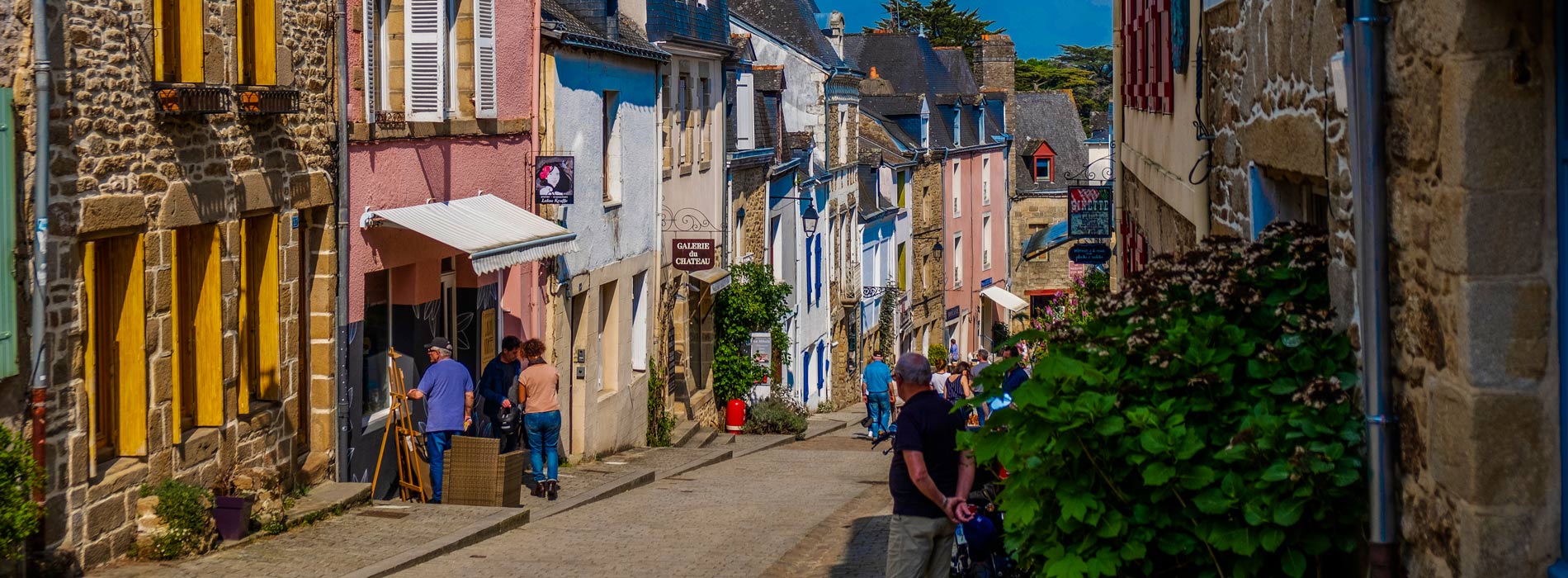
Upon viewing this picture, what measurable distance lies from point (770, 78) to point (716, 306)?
20.9 ft

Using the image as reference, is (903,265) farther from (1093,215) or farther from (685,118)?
(1093,215)

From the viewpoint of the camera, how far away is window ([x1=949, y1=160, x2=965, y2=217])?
47.6 meters

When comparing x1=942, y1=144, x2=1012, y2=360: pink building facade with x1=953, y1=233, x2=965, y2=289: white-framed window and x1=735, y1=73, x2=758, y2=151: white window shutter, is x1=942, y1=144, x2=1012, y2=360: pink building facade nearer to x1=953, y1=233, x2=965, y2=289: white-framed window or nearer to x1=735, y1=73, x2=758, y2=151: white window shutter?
x1=953, y1=233, x2=965, y2=289: white-framed window

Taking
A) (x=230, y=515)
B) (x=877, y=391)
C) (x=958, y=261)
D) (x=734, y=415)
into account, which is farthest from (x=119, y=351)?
(x=958, y=261)

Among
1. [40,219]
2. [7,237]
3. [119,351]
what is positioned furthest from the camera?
[119,351]

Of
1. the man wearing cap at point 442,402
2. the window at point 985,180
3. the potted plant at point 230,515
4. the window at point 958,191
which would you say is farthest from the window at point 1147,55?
the window at point 985,180

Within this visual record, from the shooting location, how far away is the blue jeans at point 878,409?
2202 centimetres

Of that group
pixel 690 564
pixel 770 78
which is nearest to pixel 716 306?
pixel 770 78

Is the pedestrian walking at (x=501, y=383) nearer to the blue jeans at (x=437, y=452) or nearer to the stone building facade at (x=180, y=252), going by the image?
the blue jeans at (x=437, y=452)

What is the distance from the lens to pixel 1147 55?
11930 millimetres

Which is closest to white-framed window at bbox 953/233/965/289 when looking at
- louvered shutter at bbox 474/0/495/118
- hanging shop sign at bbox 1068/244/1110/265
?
hanging shop sign at bbox 1068/244/1110/265

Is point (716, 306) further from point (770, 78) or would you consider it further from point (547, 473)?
point (547, 473)

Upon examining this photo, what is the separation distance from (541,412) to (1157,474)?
9.30 m

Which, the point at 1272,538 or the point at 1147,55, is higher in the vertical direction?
the point at 1147,55
